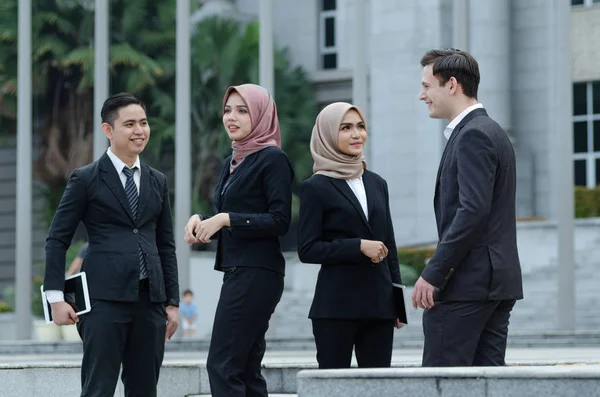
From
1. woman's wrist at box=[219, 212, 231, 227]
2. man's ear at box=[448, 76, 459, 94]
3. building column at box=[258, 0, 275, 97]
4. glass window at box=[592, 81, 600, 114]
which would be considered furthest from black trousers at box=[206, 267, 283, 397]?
→ glass window at box=[592, 81, 600, 114]

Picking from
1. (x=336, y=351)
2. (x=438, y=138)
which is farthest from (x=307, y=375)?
(x=438, y=138)

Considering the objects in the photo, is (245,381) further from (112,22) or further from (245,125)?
(112,22)

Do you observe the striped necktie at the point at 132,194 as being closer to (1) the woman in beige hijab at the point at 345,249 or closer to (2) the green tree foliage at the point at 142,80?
(1) the woman in beige hijab at the point at 345,249

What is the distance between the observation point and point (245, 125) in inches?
239

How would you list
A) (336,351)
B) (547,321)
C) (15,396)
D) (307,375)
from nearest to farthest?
(307,375), (336,351), (15,396), (547,321)

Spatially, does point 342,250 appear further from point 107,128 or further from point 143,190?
point 107,128

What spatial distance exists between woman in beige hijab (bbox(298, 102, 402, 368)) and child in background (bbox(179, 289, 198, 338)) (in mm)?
14888

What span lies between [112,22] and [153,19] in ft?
3.18

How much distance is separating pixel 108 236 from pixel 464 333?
1.94 metres

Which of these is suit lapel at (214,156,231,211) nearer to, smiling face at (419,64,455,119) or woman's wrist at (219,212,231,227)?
woman's wrist at (219,212,231,227)

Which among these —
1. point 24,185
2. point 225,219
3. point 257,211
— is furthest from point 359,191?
point 24,185

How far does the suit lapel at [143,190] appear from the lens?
632cm

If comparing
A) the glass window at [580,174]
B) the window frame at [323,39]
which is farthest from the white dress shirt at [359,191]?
the window frame at [323,39]

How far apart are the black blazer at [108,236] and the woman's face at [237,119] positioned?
624 mm
